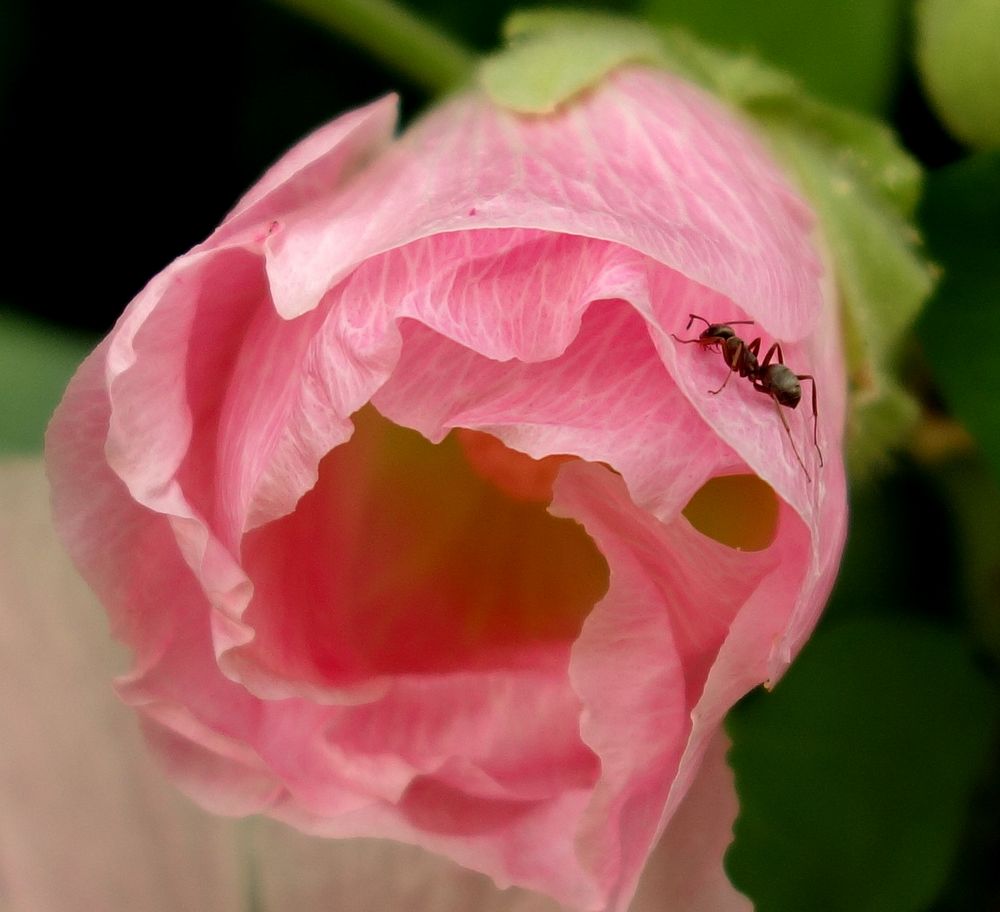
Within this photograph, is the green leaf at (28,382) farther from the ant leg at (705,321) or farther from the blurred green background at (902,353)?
the ant leg at (705,321)

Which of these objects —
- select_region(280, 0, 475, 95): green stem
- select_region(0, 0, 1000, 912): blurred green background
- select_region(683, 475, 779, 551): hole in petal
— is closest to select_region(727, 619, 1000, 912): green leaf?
select_region(0, 0, 1000, 912): blurred green background

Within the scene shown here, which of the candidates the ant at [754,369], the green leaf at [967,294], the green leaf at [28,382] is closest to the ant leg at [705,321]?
the ant at [754,369]

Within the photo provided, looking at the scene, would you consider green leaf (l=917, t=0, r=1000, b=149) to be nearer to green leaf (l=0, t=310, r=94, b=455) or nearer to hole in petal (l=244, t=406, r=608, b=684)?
hole in petal (l=244, t=406, r=608, b=684)

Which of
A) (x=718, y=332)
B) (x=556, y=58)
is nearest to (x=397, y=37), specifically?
(x=556, y=58)

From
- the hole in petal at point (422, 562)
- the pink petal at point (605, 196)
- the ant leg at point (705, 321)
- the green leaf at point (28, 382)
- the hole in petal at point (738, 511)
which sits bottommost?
the green leaf at point (28, 382)

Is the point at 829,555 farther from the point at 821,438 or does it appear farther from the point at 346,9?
the point at 346,9

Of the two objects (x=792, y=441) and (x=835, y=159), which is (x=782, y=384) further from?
(x=835, y=159)

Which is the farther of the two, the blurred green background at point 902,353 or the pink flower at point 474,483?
the blurred green background at point 902,353
